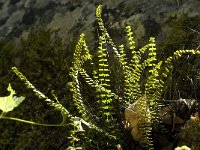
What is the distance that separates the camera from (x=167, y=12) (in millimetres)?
2932

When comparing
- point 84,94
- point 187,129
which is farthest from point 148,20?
point 187,129

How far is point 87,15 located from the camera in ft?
10.4

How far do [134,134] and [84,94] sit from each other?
638 millimetres

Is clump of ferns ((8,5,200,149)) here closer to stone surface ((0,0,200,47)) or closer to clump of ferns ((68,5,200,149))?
clump of ferns ((68,5,200,149))

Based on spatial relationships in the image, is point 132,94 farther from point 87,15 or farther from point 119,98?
point 87,15

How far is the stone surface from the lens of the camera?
291 cm

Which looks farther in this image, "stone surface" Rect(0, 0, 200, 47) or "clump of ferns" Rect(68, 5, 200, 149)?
"stone surface" Rect(0, 0, 200, 47)

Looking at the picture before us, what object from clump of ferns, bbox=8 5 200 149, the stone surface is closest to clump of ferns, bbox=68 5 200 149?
clump of ferns, bbox=8 5 200 149

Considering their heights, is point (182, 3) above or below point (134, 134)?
above

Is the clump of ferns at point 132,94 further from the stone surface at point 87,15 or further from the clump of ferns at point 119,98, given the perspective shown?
the stone surface at point 87,15

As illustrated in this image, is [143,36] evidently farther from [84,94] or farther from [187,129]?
[187,129]

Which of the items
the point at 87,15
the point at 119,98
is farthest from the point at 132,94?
the point at 87,15

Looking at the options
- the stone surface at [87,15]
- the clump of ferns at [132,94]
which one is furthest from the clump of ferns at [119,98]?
the stone surface at [87,15]

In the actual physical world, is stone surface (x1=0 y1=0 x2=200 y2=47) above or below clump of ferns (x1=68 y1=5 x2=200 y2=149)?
above
